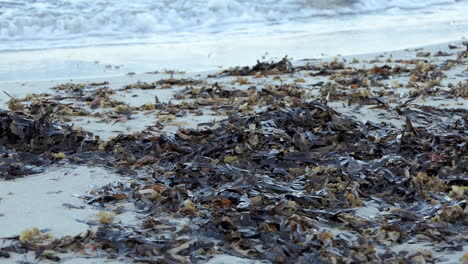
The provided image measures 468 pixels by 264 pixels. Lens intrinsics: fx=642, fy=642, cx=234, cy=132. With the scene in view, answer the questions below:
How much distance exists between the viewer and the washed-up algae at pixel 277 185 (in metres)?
1.98

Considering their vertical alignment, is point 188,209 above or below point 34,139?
below

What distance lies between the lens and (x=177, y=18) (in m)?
8.96

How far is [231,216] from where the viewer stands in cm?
220

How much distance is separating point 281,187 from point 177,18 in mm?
6835

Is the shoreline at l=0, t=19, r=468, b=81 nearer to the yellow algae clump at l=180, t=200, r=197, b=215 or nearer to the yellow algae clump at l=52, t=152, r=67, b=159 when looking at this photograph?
the yellow algae clump at l=52, t=152, r=67, b=159

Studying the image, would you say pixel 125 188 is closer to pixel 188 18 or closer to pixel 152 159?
pixel 152 159

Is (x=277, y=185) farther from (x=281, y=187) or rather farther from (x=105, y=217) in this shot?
(x=105, y=217)

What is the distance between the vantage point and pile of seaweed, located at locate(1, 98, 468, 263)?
198cm

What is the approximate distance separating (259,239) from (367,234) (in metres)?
0.35

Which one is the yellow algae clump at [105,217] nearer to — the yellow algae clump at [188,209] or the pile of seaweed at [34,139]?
the yellow algae clump at [188,209]

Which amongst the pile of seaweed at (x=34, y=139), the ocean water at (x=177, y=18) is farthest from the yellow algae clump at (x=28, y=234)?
the ocean water at (x=177, y=18)

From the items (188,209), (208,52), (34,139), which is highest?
(208,52)

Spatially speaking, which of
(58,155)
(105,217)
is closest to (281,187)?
(105,217)

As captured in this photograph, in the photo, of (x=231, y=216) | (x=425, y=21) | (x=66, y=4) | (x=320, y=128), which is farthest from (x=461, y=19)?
(x=231, y=216)
